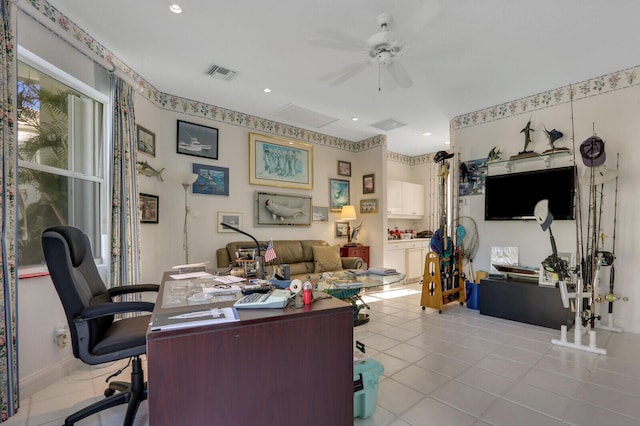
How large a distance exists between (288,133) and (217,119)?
122cm

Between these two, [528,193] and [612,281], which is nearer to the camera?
[612,281]

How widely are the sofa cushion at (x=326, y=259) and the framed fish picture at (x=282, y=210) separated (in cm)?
65

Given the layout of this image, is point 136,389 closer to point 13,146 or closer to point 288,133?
point 13,146

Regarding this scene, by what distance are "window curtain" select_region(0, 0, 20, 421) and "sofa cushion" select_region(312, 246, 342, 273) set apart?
3.40 metres

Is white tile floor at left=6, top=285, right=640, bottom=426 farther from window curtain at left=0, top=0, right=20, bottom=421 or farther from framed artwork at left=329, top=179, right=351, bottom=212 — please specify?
framed artwork at left=329, top=179, right=351, bottom=212

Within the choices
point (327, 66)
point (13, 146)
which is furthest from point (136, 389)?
point (327, 66)

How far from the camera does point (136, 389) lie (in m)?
1.74

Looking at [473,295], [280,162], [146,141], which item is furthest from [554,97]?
[146,141]

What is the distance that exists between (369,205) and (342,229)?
2.27 ft

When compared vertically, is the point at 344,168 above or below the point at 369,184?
above

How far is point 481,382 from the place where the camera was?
2.19 metres

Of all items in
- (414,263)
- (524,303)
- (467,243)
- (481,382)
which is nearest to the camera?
(481,382)

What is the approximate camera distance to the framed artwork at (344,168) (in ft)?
19.2

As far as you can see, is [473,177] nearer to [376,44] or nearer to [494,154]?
[494,154]
